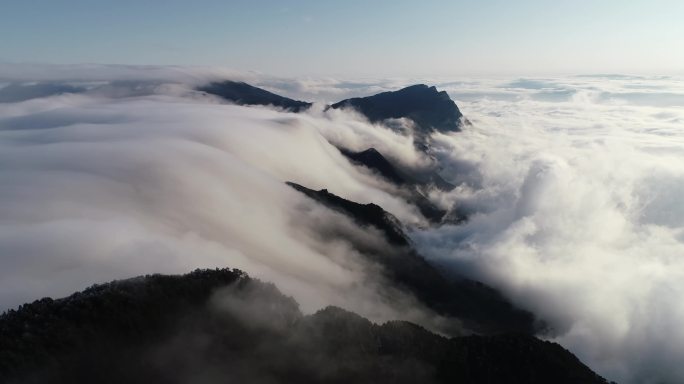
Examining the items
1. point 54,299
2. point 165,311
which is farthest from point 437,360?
point 54,299

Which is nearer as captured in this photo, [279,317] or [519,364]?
[279,317]

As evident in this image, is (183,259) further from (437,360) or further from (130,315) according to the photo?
(437,360)

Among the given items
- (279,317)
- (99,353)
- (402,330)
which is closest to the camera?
(99,353)

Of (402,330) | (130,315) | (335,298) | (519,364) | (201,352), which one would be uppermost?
(130,315)

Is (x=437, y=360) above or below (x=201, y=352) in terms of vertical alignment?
below

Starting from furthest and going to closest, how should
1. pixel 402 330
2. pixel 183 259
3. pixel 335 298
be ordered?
pixel 335 298, pixel 183 259, pixel 402 330

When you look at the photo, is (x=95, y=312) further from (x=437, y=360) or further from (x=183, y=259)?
(x=437, y=360)

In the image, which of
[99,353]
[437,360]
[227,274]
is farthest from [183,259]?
[437,360]
